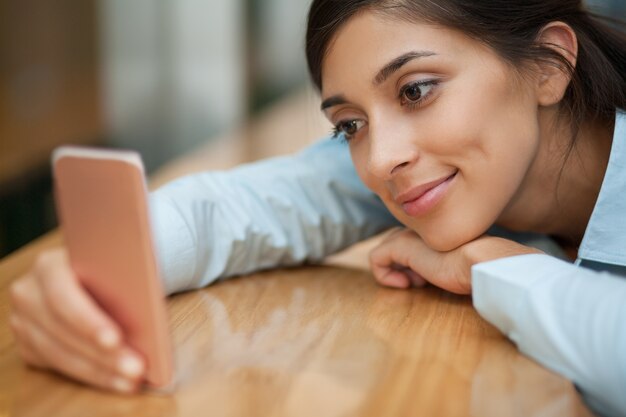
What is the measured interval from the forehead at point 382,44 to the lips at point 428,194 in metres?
0.16

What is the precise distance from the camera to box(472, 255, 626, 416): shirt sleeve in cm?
81

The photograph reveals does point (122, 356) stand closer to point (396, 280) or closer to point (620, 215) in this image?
point (396, 280)

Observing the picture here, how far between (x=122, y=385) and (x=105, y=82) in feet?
9.54

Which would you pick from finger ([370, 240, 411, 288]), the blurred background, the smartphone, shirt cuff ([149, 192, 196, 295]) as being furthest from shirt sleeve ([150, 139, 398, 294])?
the blurred background

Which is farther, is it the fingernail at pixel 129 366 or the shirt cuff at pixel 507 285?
the shirt cuff at pixel 507 285

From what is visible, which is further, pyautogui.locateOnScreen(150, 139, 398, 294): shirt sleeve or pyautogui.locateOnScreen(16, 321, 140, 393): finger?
pyautogui.locateOnScreen(150, 139, 398, 294): shirt sleeve

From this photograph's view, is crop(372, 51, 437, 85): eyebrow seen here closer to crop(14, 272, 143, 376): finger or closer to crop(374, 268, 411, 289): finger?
crop(374, 268, 411, 289): finger

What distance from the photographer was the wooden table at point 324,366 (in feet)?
2.45

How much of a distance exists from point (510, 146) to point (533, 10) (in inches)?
7.9

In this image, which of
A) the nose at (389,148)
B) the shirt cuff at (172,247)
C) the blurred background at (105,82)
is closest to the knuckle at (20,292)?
the shirt cuff at (172,247)

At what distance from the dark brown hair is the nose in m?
0.14

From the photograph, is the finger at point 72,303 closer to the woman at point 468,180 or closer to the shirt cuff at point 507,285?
the woman at point 468,180

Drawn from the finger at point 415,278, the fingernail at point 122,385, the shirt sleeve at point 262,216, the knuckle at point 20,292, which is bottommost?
the finger at point 415,278

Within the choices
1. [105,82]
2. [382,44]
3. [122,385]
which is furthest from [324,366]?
[105,82]
